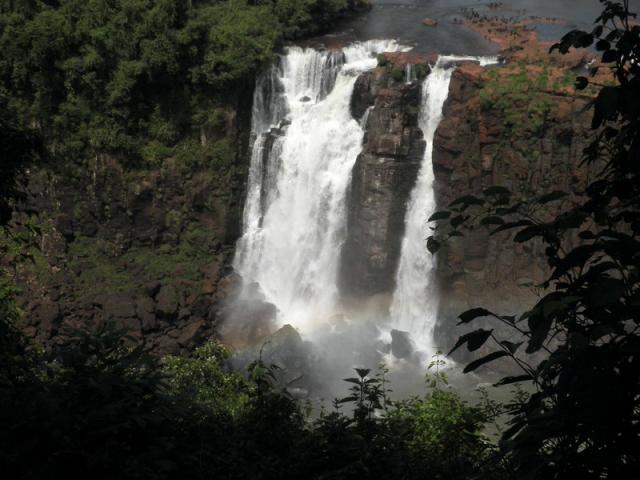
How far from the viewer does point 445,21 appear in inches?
1248

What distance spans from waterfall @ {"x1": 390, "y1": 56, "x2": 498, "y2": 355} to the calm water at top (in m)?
4.36

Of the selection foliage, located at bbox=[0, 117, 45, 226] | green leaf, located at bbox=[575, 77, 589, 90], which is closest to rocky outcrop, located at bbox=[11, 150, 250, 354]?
foliage, located at bbox=[0, 117, 45, 226]

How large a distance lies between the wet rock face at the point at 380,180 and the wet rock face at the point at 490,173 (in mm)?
1068

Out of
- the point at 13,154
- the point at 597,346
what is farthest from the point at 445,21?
the point at 597,346

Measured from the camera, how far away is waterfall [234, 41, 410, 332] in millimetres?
24453

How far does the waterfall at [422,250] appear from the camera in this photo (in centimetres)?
2273

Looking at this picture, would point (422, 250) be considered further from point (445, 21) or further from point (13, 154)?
point (13, 154)

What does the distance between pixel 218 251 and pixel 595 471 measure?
79.6 ft

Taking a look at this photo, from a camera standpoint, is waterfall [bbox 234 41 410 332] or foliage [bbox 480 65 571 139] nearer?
foliage [bbox 480 65 571 139]

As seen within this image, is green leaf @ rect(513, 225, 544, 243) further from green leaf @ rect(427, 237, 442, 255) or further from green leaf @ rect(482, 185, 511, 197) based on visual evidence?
green leaf @ rect(427, 237, 442, 255)

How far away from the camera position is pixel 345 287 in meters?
24.4

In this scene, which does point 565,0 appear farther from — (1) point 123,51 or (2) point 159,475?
(2) point 159,475

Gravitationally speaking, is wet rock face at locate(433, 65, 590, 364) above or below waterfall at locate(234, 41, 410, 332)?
below

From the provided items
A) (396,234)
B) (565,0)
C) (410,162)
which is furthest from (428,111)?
(565,0)
